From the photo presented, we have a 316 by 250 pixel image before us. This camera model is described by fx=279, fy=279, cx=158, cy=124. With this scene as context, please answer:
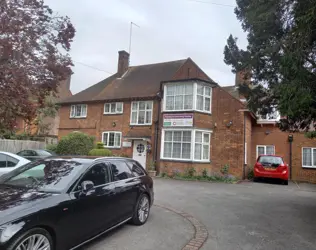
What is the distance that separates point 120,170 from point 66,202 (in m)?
1.92

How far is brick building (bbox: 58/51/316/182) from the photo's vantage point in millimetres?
16828

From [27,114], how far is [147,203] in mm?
3614

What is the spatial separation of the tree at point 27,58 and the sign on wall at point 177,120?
10.1m

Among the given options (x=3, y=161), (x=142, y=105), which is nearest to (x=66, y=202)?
(x=3, y=161)

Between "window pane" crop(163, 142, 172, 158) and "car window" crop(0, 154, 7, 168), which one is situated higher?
"window pane" crop(163, 142, 172, 158)

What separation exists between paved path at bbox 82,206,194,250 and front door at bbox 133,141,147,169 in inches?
460

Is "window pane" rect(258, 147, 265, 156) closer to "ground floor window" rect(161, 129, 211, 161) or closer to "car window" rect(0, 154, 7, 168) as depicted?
"ground floor window" rect(161, 129, 211, 161)

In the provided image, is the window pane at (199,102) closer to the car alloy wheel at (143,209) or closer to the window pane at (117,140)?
the window pane at (117,140)

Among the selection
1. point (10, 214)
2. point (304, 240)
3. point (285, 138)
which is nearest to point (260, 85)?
point (304, 240)

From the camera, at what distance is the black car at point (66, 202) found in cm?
345

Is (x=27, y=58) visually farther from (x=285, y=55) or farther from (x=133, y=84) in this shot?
(x=133, y=84)

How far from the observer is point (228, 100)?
17.4 m

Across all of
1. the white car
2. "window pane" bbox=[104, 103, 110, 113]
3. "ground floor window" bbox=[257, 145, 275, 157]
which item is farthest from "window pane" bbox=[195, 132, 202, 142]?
the white car

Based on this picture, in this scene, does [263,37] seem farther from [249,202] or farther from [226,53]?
[249,202]
